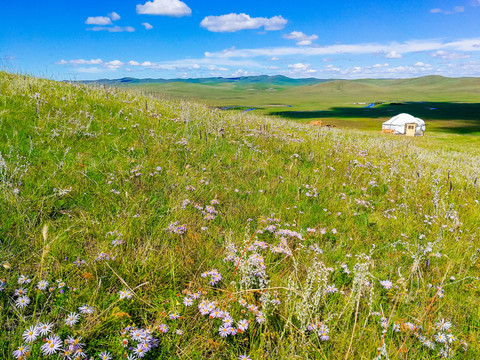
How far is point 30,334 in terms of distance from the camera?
1.94 m

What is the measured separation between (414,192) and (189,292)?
638 cm

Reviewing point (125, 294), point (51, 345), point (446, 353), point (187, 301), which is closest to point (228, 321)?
point (187, 301)

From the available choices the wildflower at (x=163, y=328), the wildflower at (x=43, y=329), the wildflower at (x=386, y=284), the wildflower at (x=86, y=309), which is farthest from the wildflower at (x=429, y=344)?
the wildflower at (x=43, y=329)

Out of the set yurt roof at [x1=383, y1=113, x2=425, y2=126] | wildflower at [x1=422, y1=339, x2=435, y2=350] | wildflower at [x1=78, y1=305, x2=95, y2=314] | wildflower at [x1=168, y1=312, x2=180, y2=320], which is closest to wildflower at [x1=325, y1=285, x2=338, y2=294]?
wildflower at [x1=422, y1=339, x2=435, y2=350]

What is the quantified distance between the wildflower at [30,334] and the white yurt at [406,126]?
94.0 meters

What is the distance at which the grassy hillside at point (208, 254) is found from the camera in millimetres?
2330

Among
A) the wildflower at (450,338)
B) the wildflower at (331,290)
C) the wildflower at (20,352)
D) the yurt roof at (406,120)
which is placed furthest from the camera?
the yurt roof at (406,120)

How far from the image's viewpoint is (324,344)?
8.12 ft

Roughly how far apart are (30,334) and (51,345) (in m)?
0.20

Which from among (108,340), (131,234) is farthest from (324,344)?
(131,234)

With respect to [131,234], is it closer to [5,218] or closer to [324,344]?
[5,218]

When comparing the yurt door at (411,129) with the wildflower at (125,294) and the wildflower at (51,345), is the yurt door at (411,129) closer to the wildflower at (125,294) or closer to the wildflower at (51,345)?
the wildflower at (125,294)

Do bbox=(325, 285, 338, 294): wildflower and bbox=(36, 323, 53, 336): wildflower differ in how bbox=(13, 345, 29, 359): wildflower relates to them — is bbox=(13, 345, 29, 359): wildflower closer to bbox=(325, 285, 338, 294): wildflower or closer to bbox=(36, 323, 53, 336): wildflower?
bbox=(36, 323, 53, 336): wildflower

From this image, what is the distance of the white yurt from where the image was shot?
270ft
